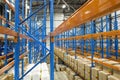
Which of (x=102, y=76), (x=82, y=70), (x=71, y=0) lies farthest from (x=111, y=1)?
(x=71, y=0)

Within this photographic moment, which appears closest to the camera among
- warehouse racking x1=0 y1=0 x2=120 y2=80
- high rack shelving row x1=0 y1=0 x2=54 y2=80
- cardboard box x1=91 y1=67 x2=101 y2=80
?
warehouse racking x1=0 y1=0 x2=120 y2=80

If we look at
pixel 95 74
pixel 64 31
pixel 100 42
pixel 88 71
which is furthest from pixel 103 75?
pixel 100 42

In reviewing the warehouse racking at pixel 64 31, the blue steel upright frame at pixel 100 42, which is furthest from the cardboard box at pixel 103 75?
the blue steel upright frame at pixel 100 42

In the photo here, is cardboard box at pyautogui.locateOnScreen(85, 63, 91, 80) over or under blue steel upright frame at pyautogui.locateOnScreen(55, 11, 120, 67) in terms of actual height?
under

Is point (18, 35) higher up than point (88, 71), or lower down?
higher up

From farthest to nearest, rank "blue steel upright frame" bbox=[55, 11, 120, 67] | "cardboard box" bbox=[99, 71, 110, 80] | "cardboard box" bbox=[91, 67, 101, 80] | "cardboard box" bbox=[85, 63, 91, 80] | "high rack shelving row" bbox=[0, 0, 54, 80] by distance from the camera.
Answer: "blue steel upright frame" bbox=[55, 11, 120, 67], "cardboard box" bbox=[85, 63, 91, 80], "cardboard box" bbox=[91, 67, 101, 80], "cardboard box" bbox=[99, 71, 110, 80], "high rack shelving row" bbox=[0, 0, 54, 80]

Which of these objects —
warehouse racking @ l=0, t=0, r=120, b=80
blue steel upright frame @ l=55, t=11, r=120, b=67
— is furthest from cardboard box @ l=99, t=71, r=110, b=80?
blue steel upright frame @ l=55, t=11, r=120, b=67

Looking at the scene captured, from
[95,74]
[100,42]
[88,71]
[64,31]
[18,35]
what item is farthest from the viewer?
[100,42]

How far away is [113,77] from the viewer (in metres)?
4.02

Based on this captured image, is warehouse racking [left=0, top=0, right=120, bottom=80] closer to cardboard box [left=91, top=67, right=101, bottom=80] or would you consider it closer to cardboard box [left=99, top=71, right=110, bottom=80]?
cardboard box [left=99, top=71, right=110, bottom=80]

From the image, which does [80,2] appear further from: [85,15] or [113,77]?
[85,15]

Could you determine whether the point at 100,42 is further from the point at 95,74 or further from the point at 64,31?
the point at 64,31

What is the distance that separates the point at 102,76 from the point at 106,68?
0.31m

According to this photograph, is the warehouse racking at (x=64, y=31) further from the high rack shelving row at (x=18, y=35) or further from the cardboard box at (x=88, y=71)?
the cardboard box at (x=88, y=71)
